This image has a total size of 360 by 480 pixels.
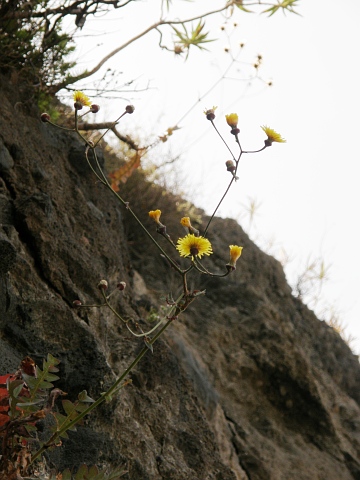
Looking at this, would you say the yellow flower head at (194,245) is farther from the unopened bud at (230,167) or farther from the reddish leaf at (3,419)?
the reddish leaf at (3,419)

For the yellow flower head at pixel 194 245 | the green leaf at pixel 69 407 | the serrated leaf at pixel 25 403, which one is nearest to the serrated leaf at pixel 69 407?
the green leaf at pixel 69 407

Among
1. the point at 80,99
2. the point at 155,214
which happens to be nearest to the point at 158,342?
the point at 155,214

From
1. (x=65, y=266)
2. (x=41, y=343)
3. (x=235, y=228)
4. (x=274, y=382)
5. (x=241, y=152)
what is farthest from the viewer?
(x=235, y=228)

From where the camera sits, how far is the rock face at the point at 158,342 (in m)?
2.46

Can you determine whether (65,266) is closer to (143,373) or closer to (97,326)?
(97,326)

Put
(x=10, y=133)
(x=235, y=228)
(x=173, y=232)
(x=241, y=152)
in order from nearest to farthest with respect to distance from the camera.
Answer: (x=241, y=152) → (x=10, y=133) → (x=173, y=232) → (x=235, y=228)

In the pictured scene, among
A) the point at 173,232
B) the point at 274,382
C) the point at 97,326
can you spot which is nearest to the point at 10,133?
the point at 97,326

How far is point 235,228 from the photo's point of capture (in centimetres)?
599

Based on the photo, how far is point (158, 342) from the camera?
313 centimetres

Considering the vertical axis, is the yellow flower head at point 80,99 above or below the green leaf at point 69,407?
above

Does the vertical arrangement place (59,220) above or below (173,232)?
below

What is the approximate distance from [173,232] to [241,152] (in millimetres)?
3152

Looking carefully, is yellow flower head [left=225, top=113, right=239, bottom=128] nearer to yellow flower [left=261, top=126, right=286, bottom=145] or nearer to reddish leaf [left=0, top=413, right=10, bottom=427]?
yellow flower [left=261, top=126, right=286, bottom=145]

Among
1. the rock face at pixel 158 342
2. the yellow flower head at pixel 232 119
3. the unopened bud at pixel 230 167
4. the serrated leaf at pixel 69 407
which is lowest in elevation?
the serrated leaf at pixel 69 407
